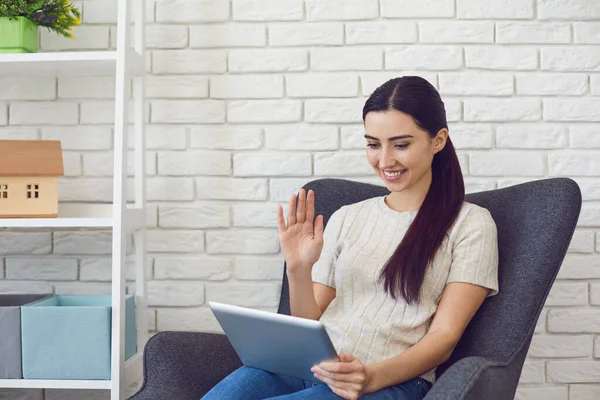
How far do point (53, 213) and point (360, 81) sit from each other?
954 mm

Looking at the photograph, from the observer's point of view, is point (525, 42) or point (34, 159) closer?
point (34, 159)

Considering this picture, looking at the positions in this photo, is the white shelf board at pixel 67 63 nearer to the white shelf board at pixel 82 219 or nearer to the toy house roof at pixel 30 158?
the toy house roof at pixel 30 158

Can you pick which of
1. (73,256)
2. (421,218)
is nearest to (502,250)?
(421,218)

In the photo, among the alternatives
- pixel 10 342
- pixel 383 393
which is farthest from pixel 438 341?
pixel 10 342

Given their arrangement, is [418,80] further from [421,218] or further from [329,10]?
[329,10]

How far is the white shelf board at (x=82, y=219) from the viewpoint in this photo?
6.04 feet

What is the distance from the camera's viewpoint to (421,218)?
5.42 ft

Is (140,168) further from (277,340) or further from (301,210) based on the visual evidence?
(277,340)

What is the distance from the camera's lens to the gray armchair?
1.50m

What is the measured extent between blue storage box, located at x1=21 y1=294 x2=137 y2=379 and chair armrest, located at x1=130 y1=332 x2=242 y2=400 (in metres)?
0.27

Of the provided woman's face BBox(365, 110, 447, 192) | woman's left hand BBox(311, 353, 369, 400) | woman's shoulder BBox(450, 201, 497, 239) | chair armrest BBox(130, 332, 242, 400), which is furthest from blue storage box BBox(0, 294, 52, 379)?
woman's shoulder BBox(450, 201, 497, 239)

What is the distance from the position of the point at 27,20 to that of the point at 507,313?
142 centimetres

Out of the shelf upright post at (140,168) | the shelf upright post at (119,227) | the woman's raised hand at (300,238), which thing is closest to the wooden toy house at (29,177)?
the shelf upright post at (119,227)

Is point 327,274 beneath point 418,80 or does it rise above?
beneath
